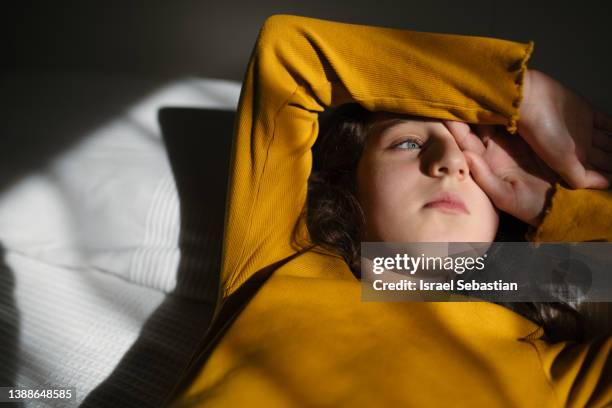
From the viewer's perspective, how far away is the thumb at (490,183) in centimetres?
84

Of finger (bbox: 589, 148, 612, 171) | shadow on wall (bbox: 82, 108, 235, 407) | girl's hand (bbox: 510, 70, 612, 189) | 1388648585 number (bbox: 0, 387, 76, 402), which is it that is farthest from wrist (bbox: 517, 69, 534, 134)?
1388648585 number (bbox: 0, 387, 76, 402)

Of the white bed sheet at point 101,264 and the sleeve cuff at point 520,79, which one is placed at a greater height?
the sleeve cuff at point 520,79

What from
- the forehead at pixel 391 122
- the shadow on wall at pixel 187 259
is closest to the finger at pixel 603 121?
the forehead at pixel 391 122

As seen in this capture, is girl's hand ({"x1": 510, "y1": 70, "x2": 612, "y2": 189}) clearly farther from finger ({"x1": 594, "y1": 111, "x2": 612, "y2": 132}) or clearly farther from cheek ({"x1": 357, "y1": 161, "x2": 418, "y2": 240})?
cheek ({"x1": 357, "y1": 161, "x2": 418, "y2": 240})

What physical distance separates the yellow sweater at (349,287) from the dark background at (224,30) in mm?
341

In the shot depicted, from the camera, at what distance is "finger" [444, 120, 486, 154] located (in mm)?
848

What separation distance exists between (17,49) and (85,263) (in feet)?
2.78

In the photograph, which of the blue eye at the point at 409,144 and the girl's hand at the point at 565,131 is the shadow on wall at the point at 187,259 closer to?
the blue eye at the point at 409,144

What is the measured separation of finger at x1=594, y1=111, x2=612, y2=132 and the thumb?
15cm

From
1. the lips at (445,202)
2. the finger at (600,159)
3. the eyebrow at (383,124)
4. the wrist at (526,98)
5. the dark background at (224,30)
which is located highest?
the dark background at (224,30)

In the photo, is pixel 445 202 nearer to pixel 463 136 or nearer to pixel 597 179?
pixel 463 136

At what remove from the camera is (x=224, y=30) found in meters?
1.35

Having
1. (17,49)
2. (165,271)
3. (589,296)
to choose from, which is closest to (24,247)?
(165,271)

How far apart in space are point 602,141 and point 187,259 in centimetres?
70
